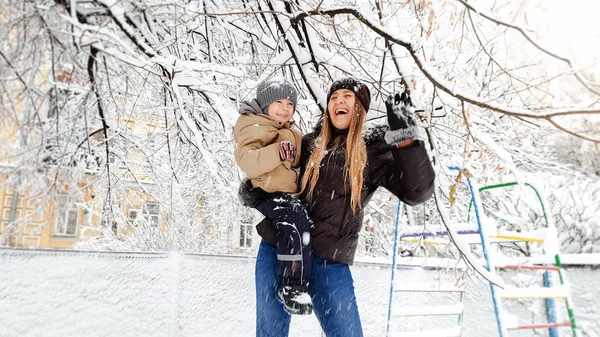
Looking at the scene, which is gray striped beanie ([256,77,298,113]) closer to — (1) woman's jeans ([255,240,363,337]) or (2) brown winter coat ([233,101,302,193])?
(2) brown winter coat ([233,101,302,193])

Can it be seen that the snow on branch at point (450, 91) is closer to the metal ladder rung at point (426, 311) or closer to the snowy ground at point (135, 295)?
the snowy ground at point (135, 295)

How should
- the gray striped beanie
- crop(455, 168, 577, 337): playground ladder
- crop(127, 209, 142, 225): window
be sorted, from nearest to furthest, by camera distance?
the gray striped beanie
crop(455, 168, 577, 337): playground ladder
crop(127, 209, 142, 225): window

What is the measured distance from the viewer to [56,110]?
1950 millimetres

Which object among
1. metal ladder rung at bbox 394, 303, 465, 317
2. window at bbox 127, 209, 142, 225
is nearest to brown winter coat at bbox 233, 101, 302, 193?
metal ladder rung at bbox 394, 303, 465, 317

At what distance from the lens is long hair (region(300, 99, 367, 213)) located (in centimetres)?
179

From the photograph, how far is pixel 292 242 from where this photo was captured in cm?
178

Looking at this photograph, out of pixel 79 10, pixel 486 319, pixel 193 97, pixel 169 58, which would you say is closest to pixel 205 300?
pixel 193 97

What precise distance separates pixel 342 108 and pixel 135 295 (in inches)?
72.8

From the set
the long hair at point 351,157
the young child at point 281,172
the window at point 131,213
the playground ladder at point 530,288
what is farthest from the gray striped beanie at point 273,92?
the window at point 131,213

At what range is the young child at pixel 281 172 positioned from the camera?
69.3 inches

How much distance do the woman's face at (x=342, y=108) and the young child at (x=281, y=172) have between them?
0.23 metres

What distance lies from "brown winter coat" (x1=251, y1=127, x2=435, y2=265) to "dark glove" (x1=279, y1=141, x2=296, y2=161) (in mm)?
155

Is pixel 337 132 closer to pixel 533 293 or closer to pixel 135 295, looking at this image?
pixel 135 295

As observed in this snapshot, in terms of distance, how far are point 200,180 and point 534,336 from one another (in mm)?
4363
